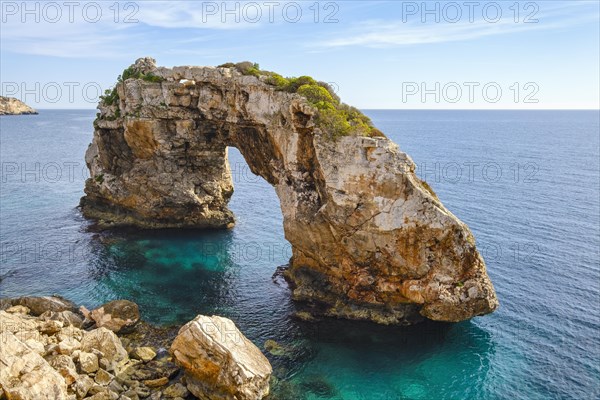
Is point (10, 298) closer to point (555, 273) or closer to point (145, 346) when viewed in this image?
point (145, 346)

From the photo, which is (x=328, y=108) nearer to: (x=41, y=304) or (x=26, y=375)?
(x=26, y=375)

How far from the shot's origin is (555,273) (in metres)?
41.8

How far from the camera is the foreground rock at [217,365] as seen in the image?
2531cm

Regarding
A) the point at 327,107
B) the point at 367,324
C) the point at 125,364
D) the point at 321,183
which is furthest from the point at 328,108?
the point at 125,364

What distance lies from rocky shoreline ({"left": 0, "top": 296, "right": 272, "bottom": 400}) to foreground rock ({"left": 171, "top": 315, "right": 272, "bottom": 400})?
53 millimetres

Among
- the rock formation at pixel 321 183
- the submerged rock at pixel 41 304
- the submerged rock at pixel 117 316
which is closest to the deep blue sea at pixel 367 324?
the submerged rock at pixel 117 316

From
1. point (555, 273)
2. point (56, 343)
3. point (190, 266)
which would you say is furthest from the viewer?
point (190, 266)

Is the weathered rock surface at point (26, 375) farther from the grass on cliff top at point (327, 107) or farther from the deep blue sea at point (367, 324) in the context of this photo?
the grass on cliff top at point (327, 107)

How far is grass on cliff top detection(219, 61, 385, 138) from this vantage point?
33312 mm

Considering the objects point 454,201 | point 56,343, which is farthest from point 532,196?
point 56,343

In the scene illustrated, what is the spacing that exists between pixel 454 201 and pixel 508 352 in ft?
117

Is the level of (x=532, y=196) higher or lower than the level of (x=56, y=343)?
higher

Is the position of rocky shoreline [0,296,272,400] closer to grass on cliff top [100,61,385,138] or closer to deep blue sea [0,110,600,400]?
deep blue sea [0,110,600,400]

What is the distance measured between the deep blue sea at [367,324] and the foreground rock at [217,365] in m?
2.93
